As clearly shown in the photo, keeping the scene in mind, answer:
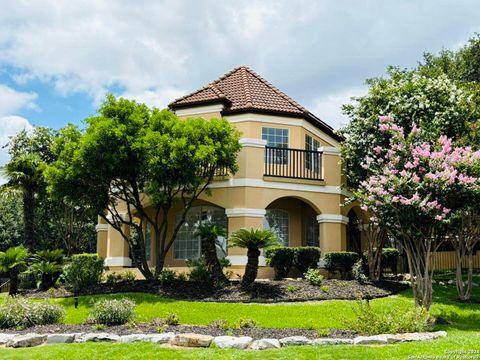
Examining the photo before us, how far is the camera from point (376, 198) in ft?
48.1

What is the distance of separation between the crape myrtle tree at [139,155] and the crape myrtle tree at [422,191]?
237 inches

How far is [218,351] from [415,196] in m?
6.66

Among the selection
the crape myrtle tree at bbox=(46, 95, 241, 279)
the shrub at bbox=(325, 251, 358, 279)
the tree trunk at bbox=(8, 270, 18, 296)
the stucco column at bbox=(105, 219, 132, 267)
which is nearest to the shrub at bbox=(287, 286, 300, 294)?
the shrub at bbox=(325, 251, 358, 279)

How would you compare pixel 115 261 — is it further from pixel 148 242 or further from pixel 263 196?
pixel 263 196

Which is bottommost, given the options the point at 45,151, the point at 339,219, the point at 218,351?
the point at 218,351

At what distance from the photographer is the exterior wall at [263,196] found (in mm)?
20453

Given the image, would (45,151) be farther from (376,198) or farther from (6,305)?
(376,198)

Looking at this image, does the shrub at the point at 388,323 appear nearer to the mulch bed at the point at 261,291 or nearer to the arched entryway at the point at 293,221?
the mulch bed at the point at 261,291

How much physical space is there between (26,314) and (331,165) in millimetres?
12974

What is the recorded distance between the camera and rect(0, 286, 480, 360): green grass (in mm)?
9797

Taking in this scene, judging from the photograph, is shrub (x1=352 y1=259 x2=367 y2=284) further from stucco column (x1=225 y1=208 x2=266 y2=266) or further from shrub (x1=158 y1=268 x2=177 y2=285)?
shrub (x1=158 y1=268 x2=177 y2=285)

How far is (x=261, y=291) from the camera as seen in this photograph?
16.7m

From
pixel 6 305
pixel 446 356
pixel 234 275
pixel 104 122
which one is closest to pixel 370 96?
pixel 234 275

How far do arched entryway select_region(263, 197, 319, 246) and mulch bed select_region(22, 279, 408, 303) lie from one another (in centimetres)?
422
